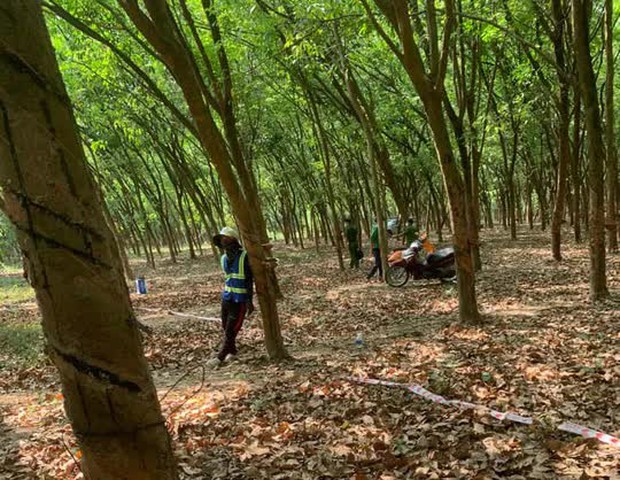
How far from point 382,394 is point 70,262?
4.37 m

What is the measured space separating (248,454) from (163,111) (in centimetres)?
1657

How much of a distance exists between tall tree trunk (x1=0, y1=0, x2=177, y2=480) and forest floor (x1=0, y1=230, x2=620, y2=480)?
0.83m

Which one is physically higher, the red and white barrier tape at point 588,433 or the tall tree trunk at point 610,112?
the tall tree trunk at point 610,112

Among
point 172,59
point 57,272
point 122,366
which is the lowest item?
point 122,366

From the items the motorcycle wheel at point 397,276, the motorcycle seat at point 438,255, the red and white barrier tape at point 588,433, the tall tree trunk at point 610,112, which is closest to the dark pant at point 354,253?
the motorcycle wheel at point 397,276

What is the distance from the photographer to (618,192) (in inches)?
700

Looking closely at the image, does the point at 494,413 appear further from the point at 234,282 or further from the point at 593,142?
the point at 593,142

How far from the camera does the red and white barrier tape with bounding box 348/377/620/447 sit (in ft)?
12.4

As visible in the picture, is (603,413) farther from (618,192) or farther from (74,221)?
(618,192)

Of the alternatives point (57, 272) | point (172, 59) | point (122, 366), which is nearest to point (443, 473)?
point (122, 366)

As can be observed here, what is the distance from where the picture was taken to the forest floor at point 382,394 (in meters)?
3.76

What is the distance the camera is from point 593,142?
7.57 m

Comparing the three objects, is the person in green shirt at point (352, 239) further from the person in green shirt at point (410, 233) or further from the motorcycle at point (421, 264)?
the motorcycle at point (421, 264)

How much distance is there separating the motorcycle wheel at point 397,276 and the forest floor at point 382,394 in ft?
7.93
